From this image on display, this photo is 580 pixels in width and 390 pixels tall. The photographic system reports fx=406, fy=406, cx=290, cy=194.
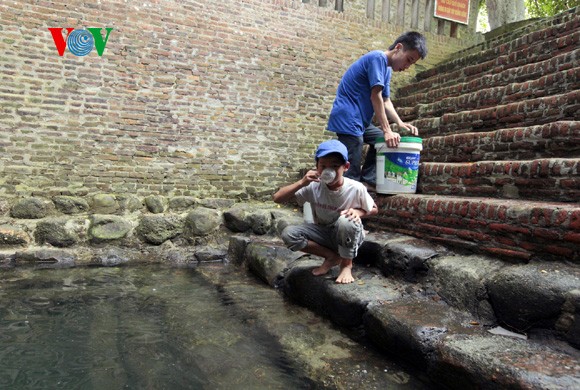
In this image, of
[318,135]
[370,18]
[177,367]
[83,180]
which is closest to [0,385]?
[177,367]

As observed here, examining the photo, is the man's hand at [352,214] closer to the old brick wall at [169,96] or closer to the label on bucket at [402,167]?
the label on bucket at [402,167]

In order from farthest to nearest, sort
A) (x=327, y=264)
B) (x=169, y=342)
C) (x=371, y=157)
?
(x=371, y=157) < (x=327, y=264) < (x=169, y=342)

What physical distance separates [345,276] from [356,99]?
5.34 ft

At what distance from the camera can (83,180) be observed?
4855 mm

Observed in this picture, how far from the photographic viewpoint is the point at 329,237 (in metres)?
3.09

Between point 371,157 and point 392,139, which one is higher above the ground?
point 392,139

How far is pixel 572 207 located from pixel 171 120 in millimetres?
4428

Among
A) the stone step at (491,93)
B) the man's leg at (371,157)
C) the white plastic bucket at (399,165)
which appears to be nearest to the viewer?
the white plastic bucket at (399,165)

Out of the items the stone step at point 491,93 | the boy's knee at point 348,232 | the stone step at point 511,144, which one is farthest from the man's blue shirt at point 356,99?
the stone step at point 491,93

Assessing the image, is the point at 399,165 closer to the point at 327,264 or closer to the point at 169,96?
the point at 327,264

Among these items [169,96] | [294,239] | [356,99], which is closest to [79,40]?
[169,96]

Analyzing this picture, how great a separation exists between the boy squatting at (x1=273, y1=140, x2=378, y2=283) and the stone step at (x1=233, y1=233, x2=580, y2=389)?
21 centimetres

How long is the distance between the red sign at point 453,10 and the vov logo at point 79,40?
574cm

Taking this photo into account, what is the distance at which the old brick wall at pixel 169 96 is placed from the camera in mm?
4605
